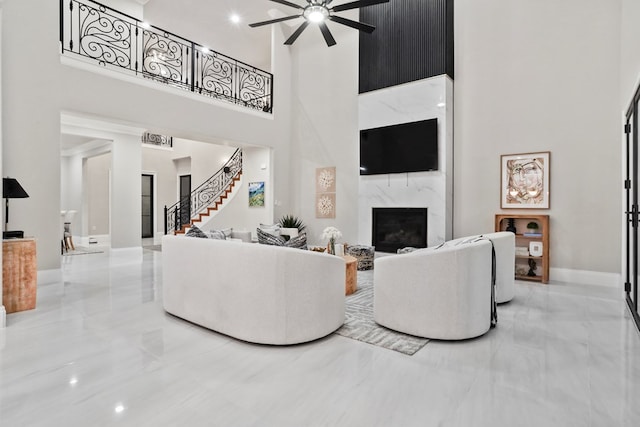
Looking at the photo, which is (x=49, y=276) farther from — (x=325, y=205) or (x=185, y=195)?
(x=185, y=195)

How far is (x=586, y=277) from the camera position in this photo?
5133mm

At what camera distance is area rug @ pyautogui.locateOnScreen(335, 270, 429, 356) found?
2.75 m

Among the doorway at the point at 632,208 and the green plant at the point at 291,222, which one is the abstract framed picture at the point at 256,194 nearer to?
the green plant at the point at 291,222

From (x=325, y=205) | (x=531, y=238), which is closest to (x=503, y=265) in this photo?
(x=531, y=238)

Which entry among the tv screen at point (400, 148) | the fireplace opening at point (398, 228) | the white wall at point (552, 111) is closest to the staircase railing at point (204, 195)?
the tv screen at point (400, 148)

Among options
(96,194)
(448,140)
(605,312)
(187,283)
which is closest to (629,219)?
(605,312)

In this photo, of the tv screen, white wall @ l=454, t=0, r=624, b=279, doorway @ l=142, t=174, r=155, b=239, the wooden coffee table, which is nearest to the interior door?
doorway @ l=142, t=174, r=155, b=239

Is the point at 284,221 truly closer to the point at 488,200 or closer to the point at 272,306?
the point at 488,200

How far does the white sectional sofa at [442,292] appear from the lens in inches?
110

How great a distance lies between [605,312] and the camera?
371cm

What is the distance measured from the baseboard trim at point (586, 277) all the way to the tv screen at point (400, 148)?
101 inches

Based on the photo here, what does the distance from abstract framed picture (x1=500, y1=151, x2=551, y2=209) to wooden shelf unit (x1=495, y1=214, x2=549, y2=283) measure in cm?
24

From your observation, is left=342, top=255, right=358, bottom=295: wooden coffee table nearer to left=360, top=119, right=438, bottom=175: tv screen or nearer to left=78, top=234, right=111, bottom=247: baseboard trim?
left=360, top=119, right=438, bottom=175: tv screen

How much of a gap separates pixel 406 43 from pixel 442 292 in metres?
5.53
